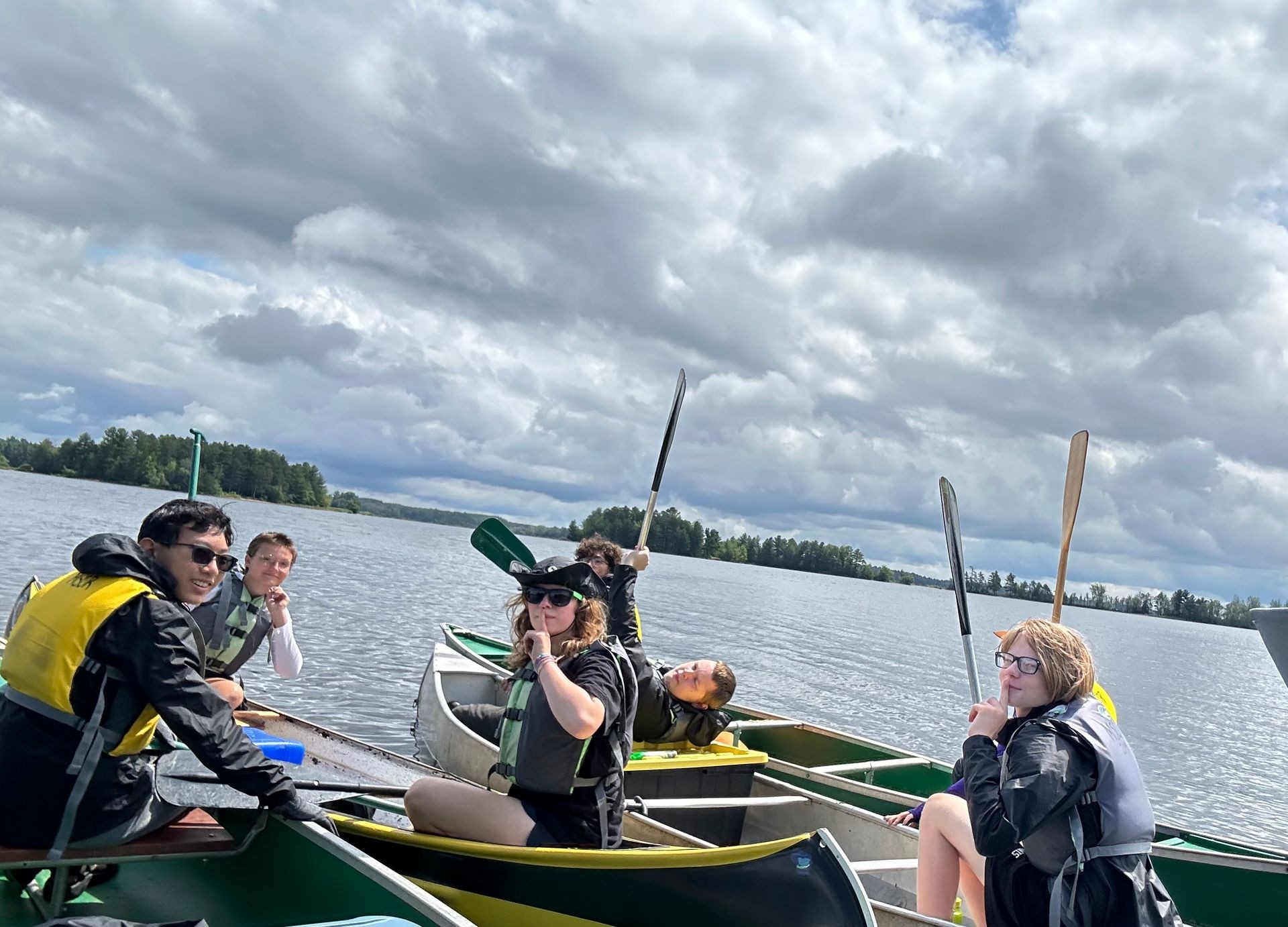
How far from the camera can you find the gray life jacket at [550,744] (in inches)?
147

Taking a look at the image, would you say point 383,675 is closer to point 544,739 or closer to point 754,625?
point 544,739

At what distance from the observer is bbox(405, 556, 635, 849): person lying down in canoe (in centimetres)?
374

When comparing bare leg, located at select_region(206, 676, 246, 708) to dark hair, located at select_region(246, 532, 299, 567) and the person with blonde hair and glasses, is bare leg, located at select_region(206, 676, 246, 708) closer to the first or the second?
dark hair, located at select_region(246, 532, 299, 567)

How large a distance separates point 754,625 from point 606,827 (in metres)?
28.9

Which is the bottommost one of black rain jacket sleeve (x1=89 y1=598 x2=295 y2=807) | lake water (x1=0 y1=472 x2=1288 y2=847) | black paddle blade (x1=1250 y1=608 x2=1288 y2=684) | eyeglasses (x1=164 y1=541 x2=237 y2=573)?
lake water (x1=0 y1=472 x2=1288 y2=847)

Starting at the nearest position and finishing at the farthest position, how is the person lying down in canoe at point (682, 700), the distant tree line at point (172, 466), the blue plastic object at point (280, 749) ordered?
the blue plastic object at point (280, 749), the person lying down in canoe at point (682, 700), the distant tree line at point (172, 466)

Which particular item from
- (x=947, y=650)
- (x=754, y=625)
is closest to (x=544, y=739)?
(x=754, y=625)

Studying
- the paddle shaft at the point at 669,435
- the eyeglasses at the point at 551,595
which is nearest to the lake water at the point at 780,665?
the paddle shaft at the point at 669,435

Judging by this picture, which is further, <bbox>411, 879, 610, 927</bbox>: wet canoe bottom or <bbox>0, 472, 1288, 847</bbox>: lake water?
<bbox>0, 472, 1288, 847</bbox>: lake water

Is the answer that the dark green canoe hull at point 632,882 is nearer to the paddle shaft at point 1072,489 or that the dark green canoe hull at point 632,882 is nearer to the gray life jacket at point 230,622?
the gray life jacket at point 230,622

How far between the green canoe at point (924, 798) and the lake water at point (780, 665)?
13.9ft

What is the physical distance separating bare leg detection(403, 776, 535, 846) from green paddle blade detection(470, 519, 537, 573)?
1284mm

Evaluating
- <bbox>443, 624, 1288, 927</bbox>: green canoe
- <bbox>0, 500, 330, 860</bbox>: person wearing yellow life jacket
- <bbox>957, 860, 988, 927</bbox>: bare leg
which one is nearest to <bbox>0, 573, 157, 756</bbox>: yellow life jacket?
<bbox>0, 500, 330, 860</bbox>: person wearing yellow life jacket

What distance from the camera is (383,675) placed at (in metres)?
14.2
